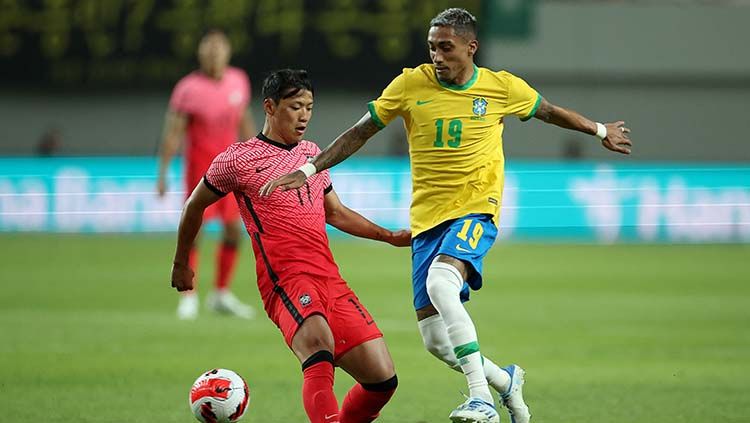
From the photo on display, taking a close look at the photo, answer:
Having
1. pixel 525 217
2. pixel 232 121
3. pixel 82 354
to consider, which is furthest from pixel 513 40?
pixel 82 354

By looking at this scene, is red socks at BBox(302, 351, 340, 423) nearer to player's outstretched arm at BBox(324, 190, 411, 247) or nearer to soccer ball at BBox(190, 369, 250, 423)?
soccer ball at BBox(190, 369, 250, 423)

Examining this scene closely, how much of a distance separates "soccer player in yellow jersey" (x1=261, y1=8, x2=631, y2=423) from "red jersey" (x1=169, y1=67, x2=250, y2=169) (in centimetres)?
594

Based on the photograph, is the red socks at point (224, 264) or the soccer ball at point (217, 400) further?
the red socks at point (224, 264)

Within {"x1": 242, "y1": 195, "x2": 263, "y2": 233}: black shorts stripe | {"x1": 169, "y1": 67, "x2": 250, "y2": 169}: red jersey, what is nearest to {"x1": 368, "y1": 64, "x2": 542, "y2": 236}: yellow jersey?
{"x1": 242, "y1": 195, "x2": 263, "y2": 233}: black shorts stripe

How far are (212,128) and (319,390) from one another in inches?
272

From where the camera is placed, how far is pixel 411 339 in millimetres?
10828

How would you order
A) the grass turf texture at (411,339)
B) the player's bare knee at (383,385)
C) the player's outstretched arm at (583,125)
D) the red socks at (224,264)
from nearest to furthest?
the player's bare knee at (383,385) < the player's outstretched arm at (583,125) < the grass turf texture at (411,339) < the red socks at (224,264)

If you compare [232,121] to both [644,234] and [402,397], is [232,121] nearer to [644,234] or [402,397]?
[402,397]

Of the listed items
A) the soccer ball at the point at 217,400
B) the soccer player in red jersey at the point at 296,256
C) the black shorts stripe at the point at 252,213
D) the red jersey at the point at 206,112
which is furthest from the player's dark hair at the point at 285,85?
the red jersey at the point at 206,112

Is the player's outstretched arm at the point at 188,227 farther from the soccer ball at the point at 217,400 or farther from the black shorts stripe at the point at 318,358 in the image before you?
the black shorts stripe at the point at 318,358

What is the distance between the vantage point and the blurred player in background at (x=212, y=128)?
40.5 ft

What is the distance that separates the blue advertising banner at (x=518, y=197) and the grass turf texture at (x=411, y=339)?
1951 mm

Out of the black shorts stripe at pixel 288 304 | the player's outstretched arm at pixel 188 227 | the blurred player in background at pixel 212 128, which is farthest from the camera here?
the blurred player in background at pixel 212 128

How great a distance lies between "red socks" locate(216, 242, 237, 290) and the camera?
480 inches
